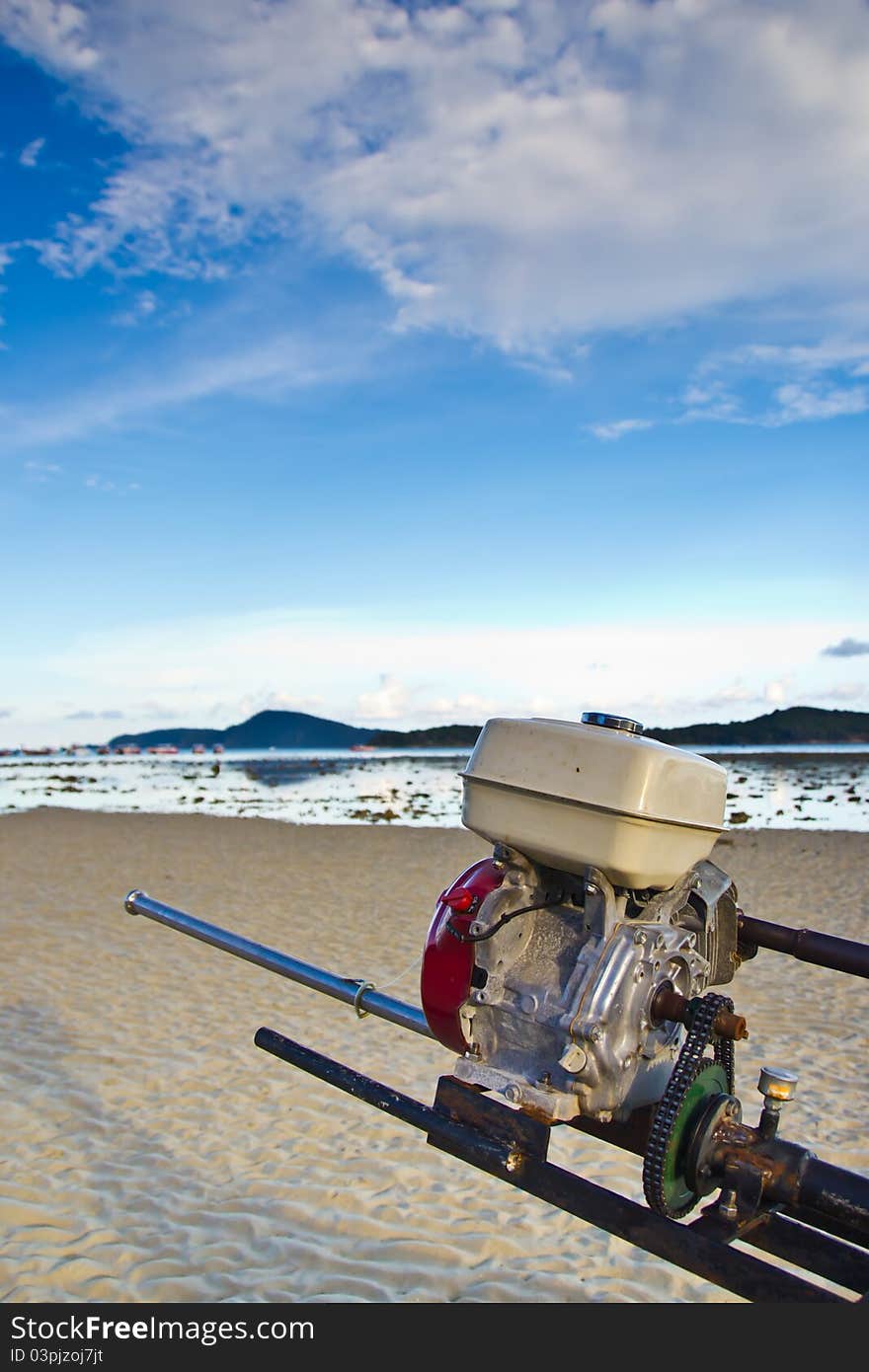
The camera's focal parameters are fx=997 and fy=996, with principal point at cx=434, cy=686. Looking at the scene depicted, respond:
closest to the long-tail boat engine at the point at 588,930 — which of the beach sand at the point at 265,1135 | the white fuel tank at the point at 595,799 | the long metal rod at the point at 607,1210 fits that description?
the white fuel tank at the point at 595,799

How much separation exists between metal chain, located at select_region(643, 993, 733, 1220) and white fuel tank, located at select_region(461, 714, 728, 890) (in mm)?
354

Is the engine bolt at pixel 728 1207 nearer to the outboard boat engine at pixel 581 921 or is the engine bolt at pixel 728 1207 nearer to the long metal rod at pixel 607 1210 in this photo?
the long metal rod at pixel 607 1210

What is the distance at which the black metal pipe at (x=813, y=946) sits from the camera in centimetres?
241

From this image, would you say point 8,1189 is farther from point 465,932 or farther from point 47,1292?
point 465,932

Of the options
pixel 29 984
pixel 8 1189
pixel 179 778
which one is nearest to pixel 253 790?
pixel 179 778

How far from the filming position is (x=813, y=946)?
2500 millimetres

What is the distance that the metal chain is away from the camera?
6.65ft

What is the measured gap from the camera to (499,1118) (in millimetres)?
2281

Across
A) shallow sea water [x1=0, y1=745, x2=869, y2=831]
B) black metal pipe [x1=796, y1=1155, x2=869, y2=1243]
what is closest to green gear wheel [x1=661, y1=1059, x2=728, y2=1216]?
black metal pipe [x1=796, y1=1155, x2=869, y2=1243]

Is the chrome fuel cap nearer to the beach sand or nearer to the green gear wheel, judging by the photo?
the green gear wheel

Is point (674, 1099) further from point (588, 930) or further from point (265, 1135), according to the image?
point (265, 1135)

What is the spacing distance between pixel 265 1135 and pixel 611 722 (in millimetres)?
3805

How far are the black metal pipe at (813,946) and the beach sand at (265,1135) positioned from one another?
2.03 meters
